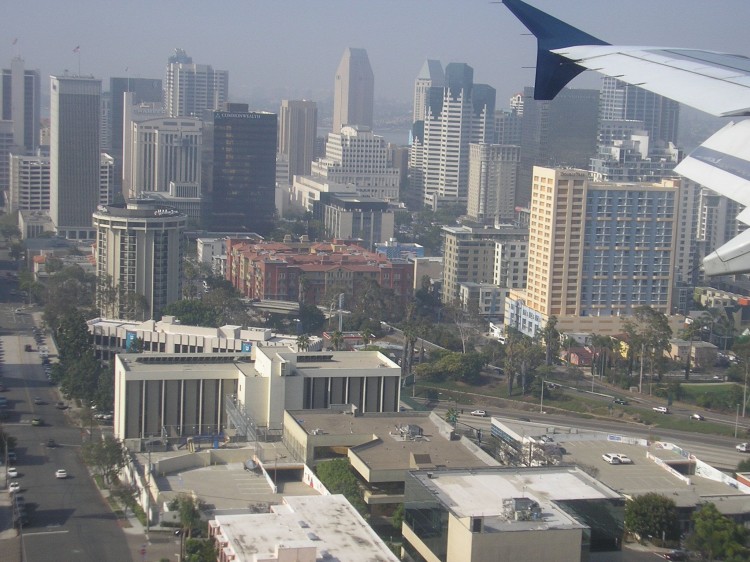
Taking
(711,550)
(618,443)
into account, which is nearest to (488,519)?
(711,550)

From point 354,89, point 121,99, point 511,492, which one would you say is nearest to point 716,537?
point 511,492

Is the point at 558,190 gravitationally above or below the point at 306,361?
above

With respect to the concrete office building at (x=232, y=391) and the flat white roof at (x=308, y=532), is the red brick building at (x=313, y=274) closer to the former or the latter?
the concrete office building at (x=232, y=391)

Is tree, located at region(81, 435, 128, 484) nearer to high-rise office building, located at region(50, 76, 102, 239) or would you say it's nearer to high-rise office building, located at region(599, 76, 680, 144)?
high-rise office building, located at region(50, 76, 102, 239)

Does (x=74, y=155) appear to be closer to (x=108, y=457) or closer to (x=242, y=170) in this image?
(x=242, y=170)

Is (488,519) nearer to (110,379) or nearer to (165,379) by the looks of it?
(165,379)

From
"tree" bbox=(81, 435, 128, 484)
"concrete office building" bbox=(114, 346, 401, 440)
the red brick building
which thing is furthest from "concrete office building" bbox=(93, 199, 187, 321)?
"tree" bbox=(81, 435, 128, 484)
